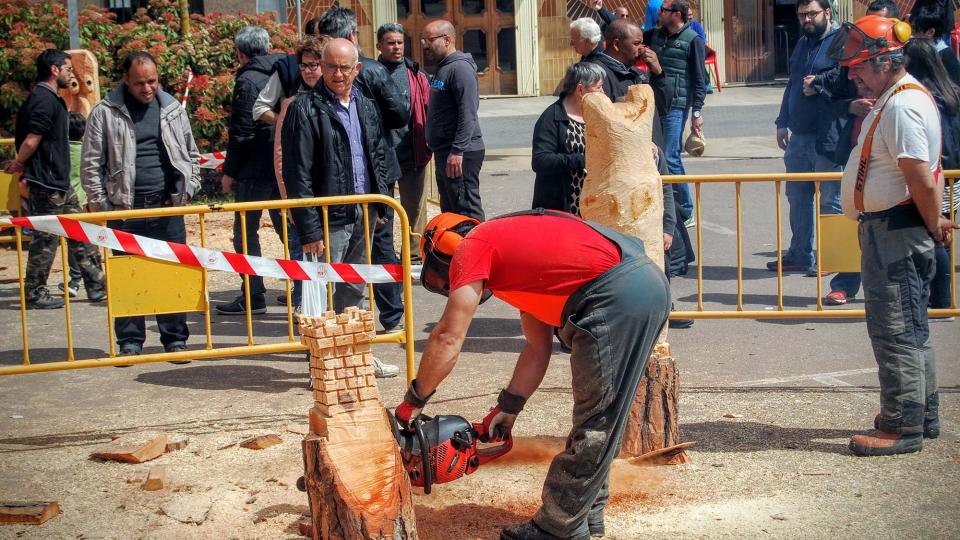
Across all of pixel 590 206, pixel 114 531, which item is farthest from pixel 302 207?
pixel 114 531

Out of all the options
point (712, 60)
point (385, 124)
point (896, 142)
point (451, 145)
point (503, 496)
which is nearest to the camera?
point (503, 496)

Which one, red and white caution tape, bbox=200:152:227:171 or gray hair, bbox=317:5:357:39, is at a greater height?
gray hair, bbox=317:5:357:39

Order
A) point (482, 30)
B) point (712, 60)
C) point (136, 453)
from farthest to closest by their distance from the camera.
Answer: point (482, 30), point (712, 60), point (136, 453)

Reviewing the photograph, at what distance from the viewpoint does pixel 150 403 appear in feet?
22.3

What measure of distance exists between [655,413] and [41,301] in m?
5.87

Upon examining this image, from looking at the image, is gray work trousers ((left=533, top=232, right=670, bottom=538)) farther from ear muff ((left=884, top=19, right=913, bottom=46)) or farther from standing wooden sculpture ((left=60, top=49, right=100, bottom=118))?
standing wooden sculpture ((left=60, top=49, right=100, bottom=118))

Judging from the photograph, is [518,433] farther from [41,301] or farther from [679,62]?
[679,62]

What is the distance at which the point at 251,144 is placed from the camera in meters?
8.56

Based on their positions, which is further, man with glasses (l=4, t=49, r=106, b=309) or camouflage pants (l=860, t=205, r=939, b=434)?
man with glasses (l=4, t=49, r=106, b=309)

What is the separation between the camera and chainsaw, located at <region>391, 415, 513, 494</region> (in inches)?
172

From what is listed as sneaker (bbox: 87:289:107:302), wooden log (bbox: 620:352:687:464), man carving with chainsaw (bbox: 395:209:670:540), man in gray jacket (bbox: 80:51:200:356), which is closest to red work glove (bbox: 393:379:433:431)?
man carving with chainsaw (bbox: 395:209:670:540)

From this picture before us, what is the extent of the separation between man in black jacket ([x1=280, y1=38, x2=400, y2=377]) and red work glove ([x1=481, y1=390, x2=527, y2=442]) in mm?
2420

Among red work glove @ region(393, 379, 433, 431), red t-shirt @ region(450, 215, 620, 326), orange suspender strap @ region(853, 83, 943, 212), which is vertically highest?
orange suspender strap @ region(853, 83, 943, 212)

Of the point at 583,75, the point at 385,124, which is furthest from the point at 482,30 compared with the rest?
the point at 583,75
